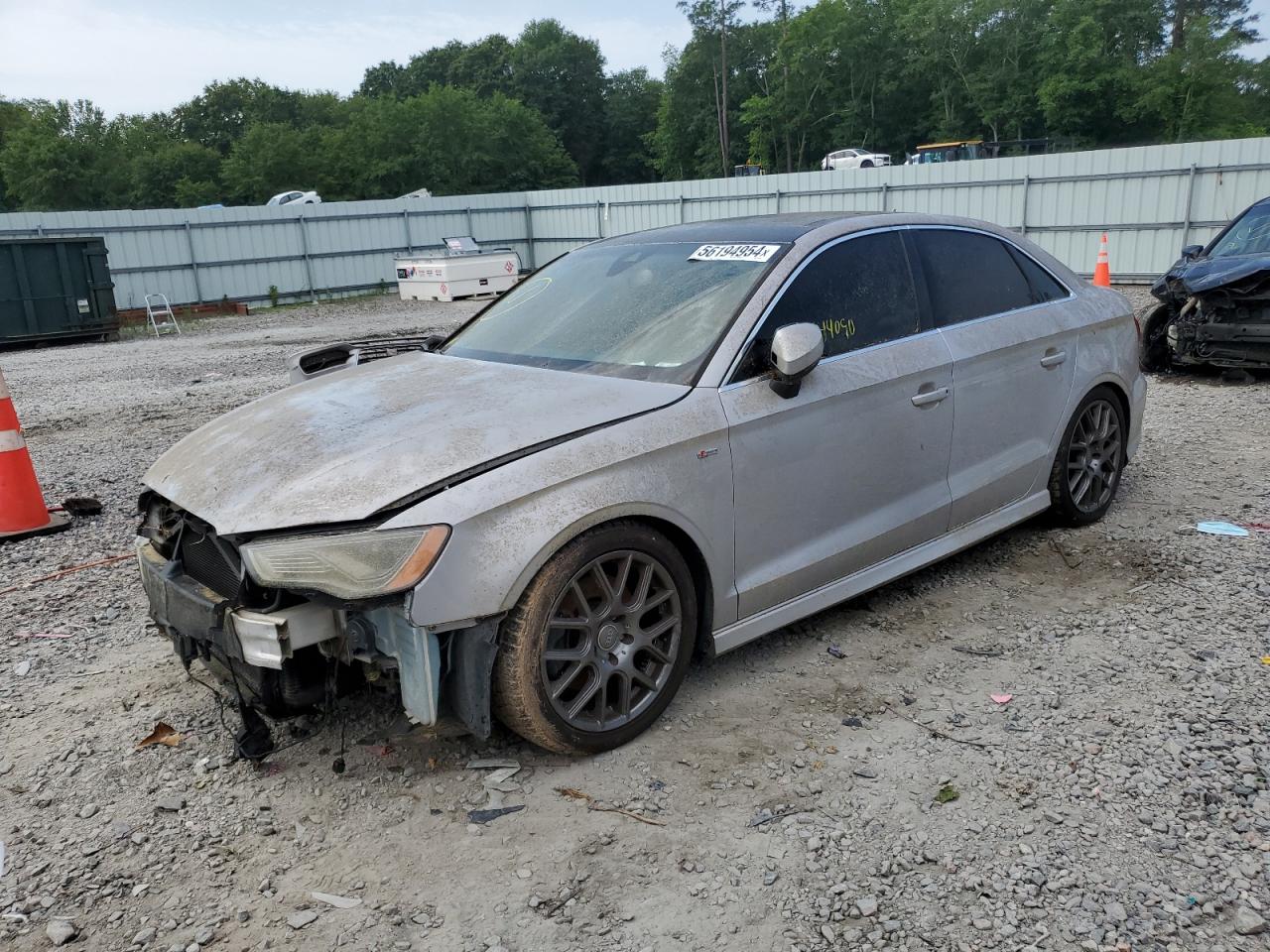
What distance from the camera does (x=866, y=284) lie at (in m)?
4.09

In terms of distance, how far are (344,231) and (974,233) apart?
24562 millimetres

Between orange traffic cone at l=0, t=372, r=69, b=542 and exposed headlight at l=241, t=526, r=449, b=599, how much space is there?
3.96 metres

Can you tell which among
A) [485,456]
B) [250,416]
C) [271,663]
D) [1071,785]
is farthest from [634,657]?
[250,416]

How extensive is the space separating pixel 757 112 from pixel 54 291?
56.4m

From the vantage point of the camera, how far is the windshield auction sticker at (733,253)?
3934 millimetres

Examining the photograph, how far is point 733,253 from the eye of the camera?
4.02m

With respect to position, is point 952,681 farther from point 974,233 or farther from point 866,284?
point 974,233

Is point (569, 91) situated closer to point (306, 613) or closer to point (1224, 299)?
point (1224, 299)

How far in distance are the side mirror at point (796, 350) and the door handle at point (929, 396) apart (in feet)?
2.35

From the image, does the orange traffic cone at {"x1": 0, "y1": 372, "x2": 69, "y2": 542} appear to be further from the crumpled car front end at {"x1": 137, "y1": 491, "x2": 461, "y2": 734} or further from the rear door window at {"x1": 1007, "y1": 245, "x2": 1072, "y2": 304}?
the rear door window at {"x1": 1007, "y1": 245, "x2": 1072, "y2": 304}

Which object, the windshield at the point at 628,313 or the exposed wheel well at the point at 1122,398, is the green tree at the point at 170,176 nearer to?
the windshield at the point at 628,313

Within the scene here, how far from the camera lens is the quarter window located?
3.74 meters

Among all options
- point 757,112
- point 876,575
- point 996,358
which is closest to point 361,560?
point 876,575

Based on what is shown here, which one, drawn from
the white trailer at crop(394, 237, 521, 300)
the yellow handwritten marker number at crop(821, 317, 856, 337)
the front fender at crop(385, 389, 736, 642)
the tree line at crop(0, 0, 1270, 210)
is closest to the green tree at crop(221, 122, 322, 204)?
the tree line at crop(0, 0, 1270, 210)
